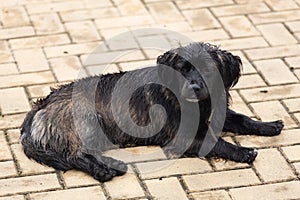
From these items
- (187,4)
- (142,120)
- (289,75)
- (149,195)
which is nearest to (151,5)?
(187,4)

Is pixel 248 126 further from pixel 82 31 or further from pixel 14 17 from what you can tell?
pixel 14 17

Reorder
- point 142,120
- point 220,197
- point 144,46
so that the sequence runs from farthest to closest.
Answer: point 144,46
point 142,120
point 220,197

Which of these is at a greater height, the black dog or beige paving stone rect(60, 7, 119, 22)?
beige paving stone rect(60, 7, 119, 22)

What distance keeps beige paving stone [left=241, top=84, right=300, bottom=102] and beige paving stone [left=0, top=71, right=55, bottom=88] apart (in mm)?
1602

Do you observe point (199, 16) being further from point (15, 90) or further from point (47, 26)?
point (15, 90)

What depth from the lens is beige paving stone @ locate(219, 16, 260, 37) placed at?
7.55m

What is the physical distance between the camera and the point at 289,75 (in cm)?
683

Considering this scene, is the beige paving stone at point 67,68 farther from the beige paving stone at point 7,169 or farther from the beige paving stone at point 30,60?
the beige paving stone at point 7,169

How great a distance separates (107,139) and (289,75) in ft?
5.95

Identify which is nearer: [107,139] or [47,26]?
[107,139]

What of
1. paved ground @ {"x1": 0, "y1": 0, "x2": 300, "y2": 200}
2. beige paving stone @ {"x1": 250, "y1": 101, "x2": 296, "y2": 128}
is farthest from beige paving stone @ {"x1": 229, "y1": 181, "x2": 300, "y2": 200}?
beige paving stone @ {"x1": 250, "y1": 101, "x2": 296, "y2": 128}

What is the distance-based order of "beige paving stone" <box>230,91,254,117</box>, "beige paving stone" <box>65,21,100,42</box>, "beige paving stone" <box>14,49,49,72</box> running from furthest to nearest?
"beige paving stone" <box>65,21,100,42</box> → "beige paving stone" <box>14,49,49,72</box> → "beige paving stone" <box>230,91,254,117</box>

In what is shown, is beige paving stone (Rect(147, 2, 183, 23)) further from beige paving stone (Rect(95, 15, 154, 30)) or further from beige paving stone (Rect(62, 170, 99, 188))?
beige paving stone (Rect(62, 170, 99, 188))

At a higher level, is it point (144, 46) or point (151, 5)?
point (151, 5)
